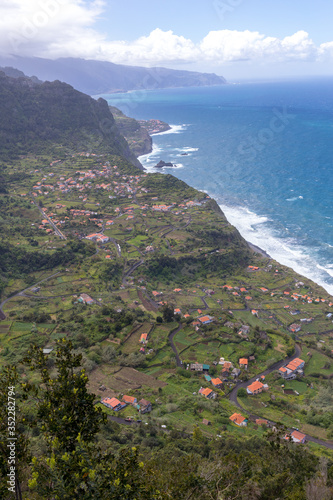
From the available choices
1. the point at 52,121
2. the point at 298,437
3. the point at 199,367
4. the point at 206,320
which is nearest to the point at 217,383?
the point at 199,367

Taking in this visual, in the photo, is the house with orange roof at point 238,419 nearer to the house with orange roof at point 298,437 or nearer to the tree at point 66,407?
the house with orange roof at point 298,437

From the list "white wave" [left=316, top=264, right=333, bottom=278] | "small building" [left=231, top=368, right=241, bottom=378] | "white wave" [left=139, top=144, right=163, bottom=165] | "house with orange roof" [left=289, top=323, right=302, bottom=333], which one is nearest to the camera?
"small building" [left=231, top=368, right=241, bottom=378]

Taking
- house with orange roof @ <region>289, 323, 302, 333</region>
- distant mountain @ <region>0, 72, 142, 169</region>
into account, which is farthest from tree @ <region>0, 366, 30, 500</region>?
distant mountain @ <region>0, 72, 142, 169</region>

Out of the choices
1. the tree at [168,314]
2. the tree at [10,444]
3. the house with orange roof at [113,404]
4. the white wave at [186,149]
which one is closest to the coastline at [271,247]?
the tree at [168,314]

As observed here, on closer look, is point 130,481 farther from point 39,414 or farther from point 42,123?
point 42,123

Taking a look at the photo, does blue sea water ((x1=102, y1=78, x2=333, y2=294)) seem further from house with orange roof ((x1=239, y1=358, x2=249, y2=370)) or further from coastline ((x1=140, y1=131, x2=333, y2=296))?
house with orange roof ((x1=239, y1=358, x2=249, y2=370))

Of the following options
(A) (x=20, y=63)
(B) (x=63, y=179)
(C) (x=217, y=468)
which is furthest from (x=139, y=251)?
(A) (x=20, y=63)
